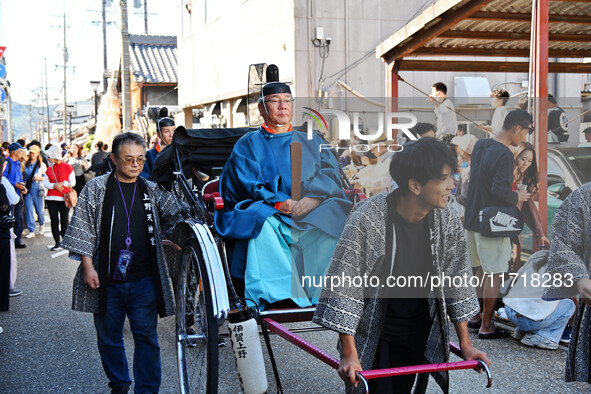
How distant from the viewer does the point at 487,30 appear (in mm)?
9180

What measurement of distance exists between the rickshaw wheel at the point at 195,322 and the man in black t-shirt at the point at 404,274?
84 cm

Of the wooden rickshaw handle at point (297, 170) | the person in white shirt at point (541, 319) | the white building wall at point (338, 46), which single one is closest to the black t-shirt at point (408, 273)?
the wooden rickshaw handle at point (297, 170)

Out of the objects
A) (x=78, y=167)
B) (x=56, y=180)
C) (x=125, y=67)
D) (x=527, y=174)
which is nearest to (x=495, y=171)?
(x=527, y=174)

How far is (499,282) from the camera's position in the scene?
4801 millimetres

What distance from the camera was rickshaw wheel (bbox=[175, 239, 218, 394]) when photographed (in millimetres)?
3328

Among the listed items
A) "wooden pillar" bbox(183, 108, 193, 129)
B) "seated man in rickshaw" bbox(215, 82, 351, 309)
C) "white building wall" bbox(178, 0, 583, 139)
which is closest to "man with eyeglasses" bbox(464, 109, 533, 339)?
"seated man in rickshaw" bbox(215, 82, 351, 309)

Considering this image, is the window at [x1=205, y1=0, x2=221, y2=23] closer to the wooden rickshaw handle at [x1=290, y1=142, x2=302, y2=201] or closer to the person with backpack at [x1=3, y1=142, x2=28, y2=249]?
the person with backpack at [x1=3, y1=142, x2=28, y2=249]

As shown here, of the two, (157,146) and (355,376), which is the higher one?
(157,146)

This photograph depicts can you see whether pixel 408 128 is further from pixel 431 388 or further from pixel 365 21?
pixel 365 21

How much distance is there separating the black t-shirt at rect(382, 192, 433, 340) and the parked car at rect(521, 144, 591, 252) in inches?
43.9

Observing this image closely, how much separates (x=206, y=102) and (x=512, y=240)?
1763cm

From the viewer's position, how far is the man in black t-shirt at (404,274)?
8.46 ft

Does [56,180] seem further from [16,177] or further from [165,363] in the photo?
[165,363]

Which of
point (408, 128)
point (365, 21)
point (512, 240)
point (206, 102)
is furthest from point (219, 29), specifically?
point (408, 128)
